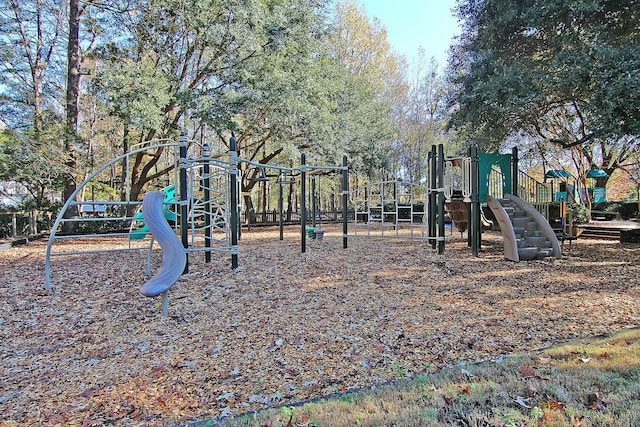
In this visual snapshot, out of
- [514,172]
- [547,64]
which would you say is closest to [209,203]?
[514,172]

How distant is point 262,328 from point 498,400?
2.30m

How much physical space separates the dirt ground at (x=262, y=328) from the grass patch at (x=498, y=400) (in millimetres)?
301

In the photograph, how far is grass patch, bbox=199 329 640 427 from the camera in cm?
205

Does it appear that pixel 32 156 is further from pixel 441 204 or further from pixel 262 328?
pixel 441 204

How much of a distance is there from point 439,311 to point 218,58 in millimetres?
10821

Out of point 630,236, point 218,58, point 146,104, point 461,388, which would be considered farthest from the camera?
point 218,58

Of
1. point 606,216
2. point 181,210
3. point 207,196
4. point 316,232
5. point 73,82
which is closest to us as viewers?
point 181,210

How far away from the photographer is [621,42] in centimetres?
805

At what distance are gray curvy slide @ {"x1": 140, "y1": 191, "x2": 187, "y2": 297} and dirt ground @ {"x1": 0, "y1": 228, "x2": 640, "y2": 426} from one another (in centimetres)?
52

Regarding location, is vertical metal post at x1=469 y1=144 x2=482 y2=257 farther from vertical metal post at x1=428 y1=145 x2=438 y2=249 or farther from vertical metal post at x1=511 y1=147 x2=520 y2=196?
vertical metal post at x1=511 y1=147 x2=520 y2=196

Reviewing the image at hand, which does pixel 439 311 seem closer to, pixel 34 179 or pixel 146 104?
pixel 146 104

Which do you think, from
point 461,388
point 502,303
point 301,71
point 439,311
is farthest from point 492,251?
point 301,71

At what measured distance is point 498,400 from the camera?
2.24m

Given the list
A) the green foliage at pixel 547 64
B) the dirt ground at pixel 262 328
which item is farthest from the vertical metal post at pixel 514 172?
the dirt ground at pixel 262 328
